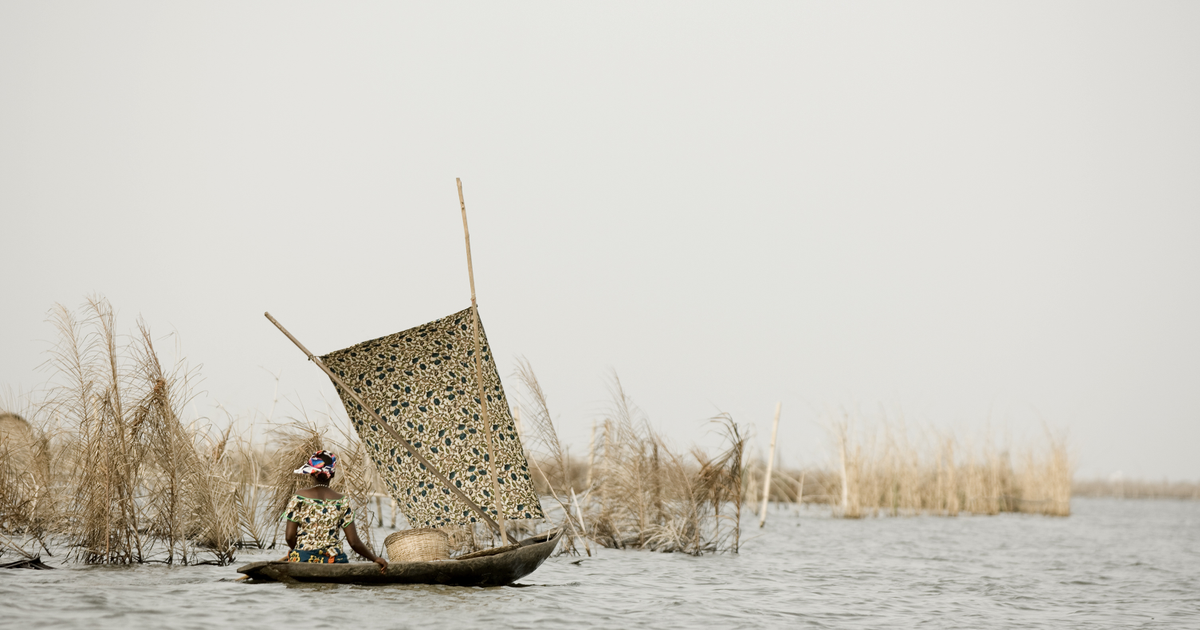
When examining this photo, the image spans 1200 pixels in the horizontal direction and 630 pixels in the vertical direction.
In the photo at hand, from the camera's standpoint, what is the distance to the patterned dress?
30.1 feet

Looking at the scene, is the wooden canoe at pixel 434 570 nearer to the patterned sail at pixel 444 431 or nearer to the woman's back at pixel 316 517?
the woman's back at pixel 316 517

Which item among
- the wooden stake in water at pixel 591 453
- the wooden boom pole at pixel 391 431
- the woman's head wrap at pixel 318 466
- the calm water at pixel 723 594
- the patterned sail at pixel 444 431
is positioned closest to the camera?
the calm water at pixel 723 594

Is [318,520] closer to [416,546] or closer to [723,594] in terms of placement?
[416,546]

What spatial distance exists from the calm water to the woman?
1.10 ft

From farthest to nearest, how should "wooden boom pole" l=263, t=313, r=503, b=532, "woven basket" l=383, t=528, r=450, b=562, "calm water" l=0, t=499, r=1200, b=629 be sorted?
1. "wooden boom pole" l=263, t=313, r=503, b=532
2. "woven basket" l=383, t=528, r=450, b=562
3. "calm water" l=0, t=499, r=1200, b=629

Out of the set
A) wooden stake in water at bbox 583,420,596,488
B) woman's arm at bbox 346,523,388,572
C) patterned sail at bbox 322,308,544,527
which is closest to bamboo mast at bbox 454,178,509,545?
patterned sail at bbox 322,308,544,527

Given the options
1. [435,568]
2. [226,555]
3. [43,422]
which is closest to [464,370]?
[435,568]

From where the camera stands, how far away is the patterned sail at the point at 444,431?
33.8 feet

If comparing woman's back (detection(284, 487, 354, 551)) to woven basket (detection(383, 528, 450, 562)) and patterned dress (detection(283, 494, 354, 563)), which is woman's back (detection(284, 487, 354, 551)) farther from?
woven basket (detection(383, 528, 450, 562))

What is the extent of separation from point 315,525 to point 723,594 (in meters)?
4.77

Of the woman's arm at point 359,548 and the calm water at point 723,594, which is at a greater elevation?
the woman's arm at point 359,548

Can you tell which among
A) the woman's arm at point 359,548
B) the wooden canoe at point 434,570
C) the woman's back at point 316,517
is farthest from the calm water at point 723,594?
the woman's back at point 316,517

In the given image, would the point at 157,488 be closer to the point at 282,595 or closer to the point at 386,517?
the point at 282,595

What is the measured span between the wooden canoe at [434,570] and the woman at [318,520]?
6.8 inches
